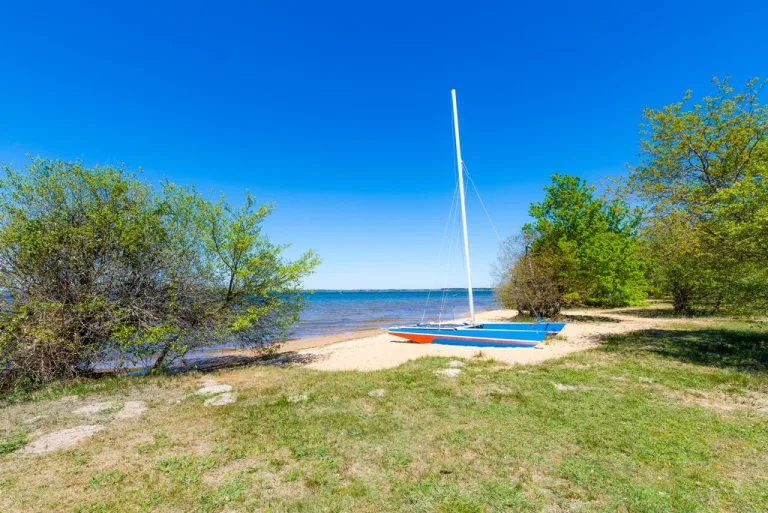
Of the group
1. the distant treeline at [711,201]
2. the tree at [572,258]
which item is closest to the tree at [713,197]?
the distant treeline at [711,201]

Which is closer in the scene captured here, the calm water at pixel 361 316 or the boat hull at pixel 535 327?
the boat hull at pixel 535 327

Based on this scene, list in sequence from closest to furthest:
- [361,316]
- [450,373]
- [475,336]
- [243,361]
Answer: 1. [450,373]
2. [243,361]
3. [475,336]
4. [361,316]

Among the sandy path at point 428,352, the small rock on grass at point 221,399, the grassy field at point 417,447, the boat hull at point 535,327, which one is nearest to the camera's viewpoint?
the grassy field at point 417,447

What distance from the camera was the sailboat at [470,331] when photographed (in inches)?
652

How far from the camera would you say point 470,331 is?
689 inches

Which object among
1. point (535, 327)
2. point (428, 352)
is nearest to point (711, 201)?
point (535, 327)

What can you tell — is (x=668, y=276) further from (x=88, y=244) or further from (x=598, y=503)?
(x=88, y=244)

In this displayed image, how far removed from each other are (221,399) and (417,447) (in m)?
5.73

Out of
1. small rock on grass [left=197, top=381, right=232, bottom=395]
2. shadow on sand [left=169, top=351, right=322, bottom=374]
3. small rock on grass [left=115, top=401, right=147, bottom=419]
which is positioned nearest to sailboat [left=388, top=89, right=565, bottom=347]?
shadow on sand [left=169, top=351, right=322, bottom=374]

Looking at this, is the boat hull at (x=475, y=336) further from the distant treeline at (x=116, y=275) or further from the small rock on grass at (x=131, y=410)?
the small rock on grass at (x=131, y=410)

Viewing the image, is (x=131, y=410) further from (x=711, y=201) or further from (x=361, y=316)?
(x=361, y=316)

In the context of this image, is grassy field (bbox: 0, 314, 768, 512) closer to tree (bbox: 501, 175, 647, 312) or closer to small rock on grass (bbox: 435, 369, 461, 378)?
small rock on grass (bbox: 435, 369, 461, 378)

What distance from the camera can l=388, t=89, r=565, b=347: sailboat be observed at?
16.6m

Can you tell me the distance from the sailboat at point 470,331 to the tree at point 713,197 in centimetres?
624
